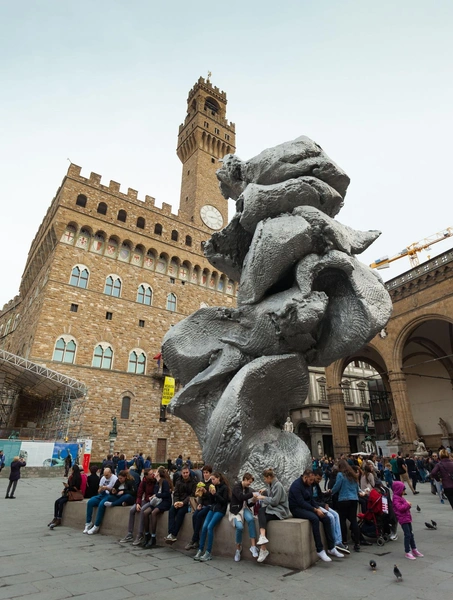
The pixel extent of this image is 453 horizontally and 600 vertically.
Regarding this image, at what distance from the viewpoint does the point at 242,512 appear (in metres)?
3.67

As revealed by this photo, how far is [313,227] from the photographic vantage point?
526 centimetres

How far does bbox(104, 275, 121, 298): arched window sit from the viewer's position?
24.9 metres

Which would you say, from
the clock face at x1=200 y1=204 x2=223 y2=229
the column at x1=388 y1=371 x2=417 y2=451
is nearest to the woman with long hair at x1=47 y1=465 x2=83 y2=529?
the column at x1=388 y1=371 x2=417 y2=451

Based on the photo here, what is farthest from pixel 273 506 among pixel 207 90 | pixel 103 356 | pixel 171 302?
pixel 207 90

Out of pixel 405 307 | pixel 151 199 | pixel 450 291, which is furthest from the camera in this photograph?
pixel 151 199

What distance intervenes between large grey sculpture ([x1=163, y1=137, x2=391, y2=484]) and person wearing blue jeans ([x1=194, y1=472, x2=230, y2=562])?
506mm

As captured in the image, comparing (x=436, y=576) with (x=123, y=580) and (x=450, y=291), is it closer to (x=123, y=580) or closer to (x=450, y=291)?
(x=123, y=580)

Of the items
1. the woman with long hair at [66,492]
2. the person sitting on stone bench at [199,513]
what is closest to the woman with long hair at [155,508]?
the person sitting on stone bench at [199,513]

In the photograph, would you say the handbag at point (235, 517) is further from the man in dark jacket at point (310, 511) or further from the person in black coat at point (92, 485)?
the person in black coat at point (92, 485)

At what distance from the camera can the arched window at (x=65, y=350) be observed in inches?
839

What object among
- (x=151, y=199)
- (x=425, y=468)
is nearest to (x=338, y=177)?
(x=425, y=468)

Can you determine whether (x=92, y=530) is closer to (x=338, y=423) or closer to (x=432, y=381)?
(x=338, y=423)

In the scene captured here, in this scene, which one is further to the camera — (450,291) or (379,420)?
(379,420)

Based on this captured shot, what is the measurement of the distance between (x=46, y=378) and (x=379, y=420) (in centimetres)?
2083
